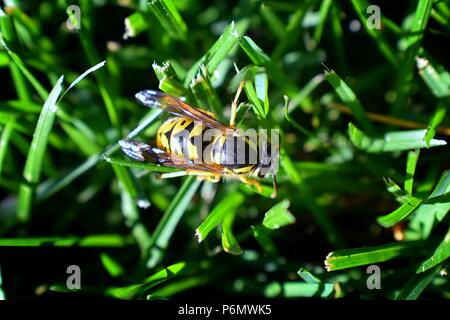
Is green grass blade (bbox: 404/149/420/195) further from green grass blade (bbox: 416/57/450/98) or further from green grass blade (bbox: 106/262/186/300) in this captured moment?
green grass blade (bbox: 106/262/186/300)

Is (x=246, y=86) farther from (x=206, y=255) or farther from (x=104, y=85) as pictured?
(x=206, y=255)

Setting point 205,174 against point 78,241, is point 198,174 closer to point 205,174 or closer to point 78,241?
point 205,174

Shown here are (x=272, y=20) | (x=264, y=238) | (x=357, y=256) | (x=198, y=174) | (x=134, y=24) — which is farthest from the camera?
(x=272, y=20)

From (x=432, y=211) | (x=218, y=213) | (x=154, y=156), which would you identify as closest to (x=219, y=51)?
(x=154, y=156)

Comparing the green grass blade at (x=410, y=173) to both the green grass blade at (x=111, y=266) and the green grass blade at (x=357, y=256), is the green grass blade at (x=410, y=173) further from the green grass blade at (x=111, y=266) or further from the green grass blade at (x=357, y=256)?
the green grass blade at (x=111, y=266)

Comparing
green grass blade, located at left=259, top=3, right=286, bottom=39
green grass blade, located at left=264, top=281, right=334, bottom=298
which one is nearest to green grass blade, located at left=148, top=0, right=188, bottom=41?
green grass blade, located at left=259, top=3, right=286, bottom=39

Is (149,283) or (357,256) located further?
(149,283)
